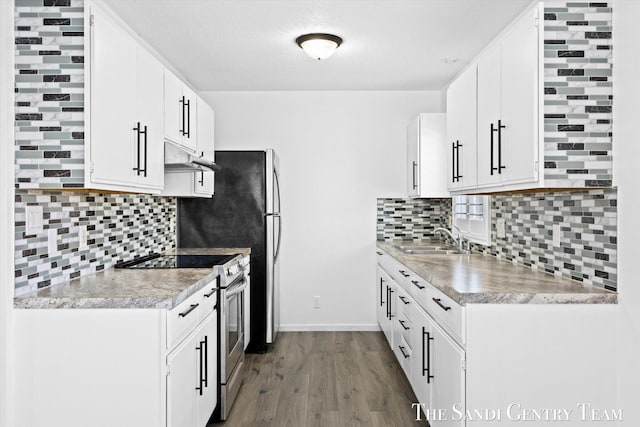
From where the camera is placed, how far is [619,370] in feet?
6.31

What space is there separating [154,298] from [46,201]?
809mm

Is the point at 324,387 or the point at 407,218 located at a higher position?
the point at 407,218

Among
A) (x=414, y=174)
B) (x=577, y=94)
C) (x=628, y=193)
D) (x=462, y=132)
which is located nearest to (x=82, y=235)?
(x=462, y=132)

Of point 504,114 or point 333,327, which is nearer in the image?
point 504,114

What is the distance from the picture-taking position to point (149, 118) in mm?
2572

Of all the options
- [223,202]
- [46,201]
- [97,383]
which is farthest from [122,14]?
[97,383]

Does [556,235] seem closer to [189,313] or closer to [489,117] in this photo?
[489,117]

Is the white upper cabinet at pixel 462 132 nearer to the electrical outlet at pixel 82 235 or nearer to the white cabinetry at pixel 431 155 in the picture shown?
the white cabinetry at pixel 431 155

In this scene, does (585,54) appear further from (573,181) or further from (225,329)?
(225,329)

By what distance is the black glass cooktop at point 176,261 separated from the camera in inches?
115

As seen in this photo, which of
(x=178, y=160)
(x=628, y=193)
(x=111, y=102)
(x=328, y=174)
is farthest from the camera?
(x=328, y=174)

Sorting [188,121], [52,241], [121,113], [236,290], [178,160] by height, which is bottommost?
[236,290]

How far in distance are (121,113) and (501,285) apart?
1.98 meters

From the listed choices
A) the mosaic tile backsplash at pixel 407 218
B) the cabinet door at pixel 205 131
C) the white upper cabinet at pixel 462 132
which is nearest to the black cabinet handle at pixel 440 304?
the white upper cabinet at pixel 462 132
